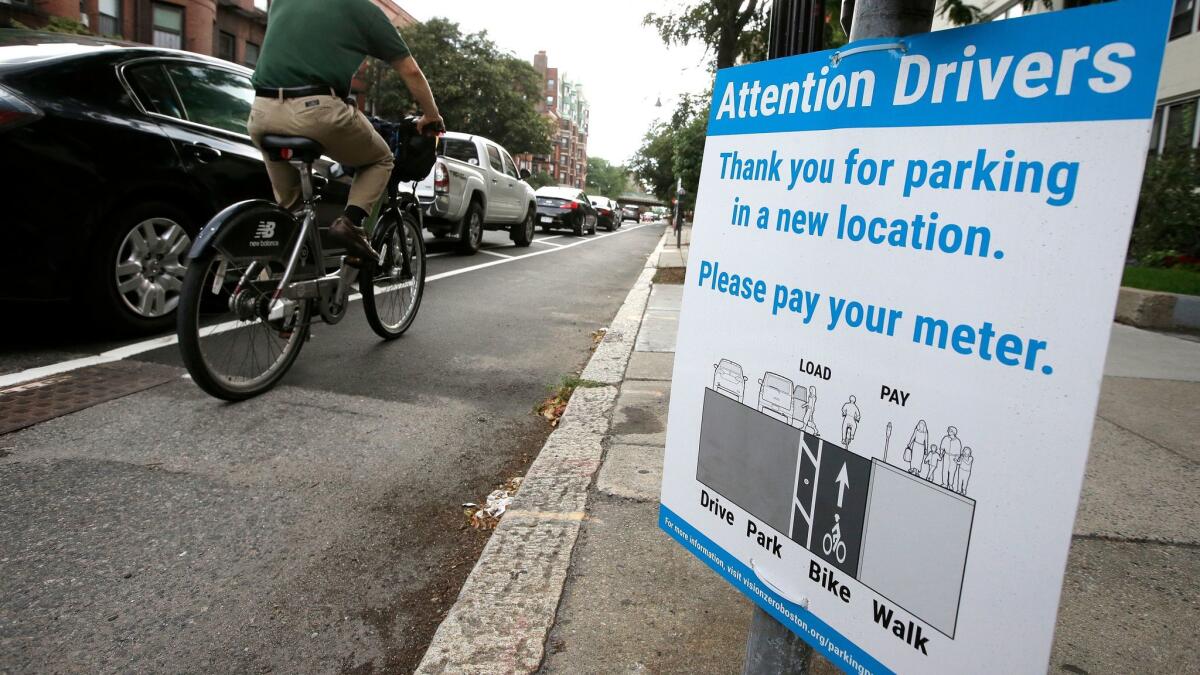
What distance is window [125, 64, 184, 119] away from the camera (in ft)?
15.0

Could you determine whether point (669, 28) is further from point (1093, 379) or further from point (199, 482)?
point (1093, 379)

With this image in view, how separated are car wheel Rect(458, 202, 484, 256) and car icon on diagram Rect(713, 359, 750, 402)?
10.2 meters

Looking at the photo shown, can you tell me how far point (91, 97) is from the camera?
4234 mm

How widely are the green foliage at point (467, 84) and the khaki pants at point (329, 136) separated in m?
42.7

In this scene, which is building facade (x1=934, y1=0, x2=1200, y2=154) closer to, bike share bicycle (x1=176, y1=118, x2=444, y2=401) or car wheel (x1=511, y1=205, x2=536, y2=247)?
car wheel (x1=511, y1=205, x2=536, y2=247)

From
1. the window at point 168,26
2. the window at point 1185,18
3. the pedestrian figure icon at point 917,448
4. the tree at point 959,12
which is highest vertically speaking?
the window at point 168,26

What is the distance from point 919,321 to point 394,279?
4.47 metres

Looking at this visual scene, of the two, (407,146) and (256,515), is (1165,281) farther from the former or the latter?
(256,515)

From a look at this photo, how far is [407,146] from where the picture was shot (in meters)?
4.50

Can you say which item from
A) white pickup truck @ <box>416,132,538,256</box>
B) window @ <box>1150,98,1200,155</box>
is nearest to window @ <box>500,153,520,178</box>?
white pickup truck @ <box>416,132,538,256</box>

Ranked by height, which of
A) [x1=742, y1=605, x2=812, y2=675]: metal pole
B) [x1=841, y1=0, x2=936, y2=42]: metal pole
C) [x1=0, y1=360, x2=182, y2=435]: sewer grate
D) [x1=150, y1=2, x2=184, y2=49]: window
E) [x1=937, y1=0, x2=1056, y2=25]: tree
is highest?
[x1=150, y1=2, x2=184, y2=49]: window

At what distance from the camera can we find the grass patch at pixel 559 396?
13.0 feet

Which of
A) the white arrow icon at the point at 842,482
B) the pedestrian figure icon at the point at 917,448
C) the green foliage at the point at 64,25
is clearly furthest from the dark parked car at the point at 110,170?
the green foliage at the point at 64,25

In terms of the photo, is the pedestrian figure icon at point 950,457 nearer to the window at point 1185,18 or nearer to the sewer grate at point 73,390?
the sewer grate at point 73,390
